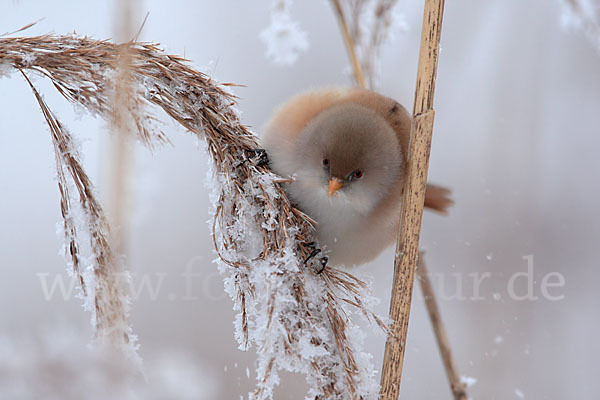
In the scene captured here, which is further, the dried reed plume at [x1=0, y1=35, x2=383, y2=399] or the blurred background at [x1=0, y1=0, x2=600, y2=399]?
the blurred background at [x1=0, y1=0, x2=600, y2=399]

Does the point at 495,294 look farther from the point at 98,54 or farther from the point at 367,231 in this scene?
the point at 98,54

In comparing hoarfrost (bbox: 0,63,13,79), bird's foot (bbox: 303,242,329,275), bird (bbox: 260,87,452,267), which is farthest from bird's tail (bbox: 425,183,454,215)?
hoarfrost (bbox: 0,63,13,79)

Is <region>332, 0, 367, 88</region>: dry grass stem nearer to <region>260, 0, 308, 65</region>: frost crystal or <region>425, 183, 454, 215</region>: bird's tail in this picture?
<region>260, 0, 308, 65</region>: frost crystal

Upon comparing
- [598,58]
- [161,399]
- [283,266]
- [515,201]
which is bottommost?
[161,399]

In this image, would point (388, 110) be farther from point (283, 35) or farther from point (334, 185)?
point (283, 35)

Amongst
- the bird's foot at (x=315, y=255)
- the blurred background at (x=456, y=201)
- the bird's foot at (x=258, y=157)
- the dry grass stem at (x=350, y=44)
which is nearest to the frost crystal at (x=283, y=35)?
the dry grass stem at (x=350, y=44)

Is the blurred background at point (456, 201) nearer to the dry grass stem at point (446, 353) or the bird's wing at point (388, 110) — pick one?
the dry grass stem at point (446, 353)

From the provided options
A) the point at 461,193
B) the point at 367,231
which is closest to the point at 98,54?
the point at 367,231
